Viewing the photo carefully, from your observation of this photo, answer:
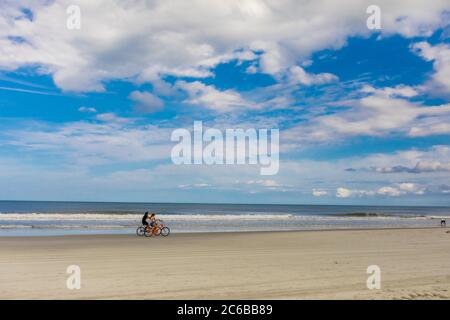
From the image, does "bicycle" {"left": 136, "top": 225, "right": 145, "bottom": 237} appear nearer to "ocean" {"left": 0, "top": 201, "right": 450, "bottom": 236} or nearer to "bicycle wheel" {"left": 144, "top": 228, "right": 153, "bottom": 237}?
"bicycle wheel" {"left": 144, "top": 228, "right": 153, "bottom": 237}

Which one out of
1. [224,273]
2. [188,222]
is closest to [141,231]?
[224,273]

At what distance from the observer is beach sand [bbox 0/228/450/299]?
9641mm

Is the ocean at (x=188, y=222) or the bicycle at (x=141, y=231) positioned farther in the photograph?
the ocean at (x=188, y=222)

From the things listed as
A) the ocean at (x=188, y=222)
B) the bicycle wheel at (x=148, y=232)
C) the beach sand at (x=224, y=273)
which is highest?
the beach sand at (x=224, y=273)

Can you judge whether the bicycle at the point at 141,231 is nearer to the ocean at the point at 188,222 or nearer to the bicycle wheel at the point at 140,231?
the bicycle wheel at the point at 140,231

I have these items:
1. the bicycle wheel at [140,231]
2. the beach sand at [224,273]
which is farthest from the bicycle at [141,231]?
the beach sand at [224,273]

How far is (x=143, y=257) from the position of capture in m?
16.0

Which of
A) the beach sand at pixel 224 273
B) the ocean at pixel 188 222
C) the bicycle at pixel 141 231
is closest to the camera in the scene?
the beach sand at pixel 224 273

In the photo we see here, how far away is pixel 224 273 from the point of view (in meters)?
12.3

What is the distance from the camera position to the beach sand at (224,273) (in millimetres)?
9641

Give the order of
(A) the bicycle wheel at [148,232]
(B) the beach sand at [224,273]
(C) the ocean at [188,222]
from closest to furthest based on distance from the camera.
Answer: (B) the beach sand at [224,273]
(A) the bicycle wheel at [148,232]
(C) the ocean at [188,222]

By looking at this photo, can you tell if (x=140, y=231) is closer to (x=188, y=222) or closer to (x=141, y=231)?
(x=141, y=231)
